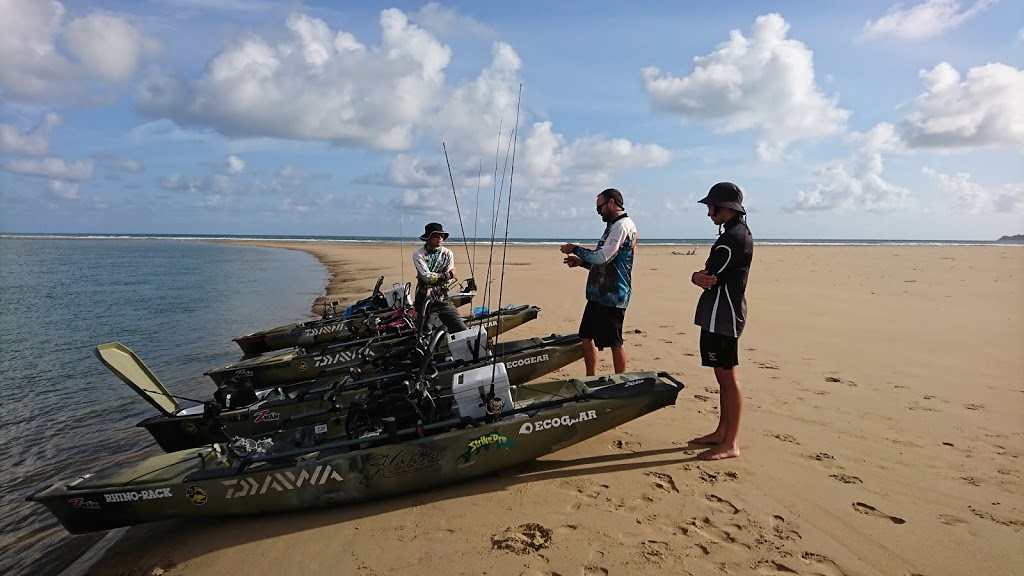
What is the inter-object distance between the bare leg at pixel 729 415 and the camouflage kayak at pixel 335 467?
Answer: 1.77 ft

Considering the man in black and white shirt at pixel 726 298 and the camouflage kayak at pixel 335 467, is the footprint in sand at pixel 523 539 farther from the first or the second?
the man in black and white shirt at pixel 726 298

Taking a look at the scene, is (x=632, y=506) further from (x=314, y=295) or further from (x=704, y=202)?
(x=314, y=295)

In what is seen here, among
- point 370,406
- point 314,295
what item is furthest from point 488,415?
point 314,295

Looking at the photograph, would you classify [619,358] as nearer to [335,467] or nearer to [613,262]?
Answer: [613,262]

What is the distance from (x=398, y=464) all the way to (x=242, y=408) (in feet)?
8.89

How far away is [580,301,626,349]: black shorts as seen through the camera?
544cm

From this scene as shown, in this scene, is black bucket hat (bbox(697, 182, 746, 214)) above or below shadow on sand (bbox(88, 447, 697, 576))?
above

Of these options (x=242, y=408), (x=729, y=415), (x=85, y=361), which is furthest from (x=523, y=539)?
(x=85, y=361)

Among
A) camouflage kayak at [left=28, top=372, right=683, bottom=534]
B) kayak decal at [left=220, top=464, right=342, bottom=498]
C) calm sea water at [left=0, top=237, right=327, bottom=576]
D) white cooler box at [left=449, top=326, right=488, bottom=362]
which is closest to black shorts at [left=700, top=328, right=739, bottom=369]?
camouflage kayak at [left=28, top=372, right=683, bottom=534]

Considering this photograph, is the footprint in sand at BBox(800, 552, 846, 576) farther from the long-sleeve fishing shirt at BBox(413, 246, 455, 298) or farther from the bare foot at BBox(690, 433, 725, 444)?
the long-sleeve fishing shirt at BBox(413, 246, 455, 298)

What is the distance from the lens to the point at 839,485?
3.89 meters

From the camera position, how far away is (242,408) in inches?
223

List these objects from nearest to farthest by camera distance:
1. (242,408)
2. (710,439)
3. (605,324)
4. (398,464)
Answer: (398,464)
(710,439)
(605,324)
(242,408)

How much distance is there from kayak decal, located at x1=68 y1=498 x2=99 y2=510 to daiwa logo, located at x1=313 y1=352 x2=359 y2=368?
4.08 metres
